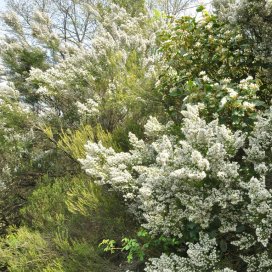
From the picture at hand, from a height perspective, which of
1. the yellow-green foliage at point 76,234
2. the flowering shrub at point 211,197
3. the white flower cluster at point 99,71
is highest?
the white flower cluster at point 99,71

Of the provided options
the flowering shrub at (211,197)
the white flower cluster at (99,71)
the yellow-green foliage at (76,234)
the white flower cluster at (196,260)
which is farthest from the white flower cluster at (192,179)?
the white flower cluster at (99,71)

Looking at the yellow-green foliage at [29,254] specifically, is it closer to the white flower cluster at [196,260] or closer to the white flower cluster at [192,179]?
the white flower cluster at [192,179]

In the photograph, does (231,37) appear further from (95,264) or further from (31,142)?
(31,142)

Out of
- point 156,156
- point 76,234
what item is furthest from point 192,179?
point 76,234

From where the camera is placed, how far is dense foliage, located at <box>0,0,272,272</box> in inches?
104

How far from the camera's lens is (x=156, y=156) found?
145 inches

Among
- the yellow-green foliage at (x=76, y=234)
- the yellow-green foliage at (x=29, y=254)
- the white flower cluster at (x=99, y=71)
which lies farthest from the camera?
the white flower cluster at (x=99, y=71)

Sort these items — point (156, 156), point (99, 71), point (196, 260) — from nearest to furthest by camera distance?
point (196, 260) < point (156, 156) < point (99, 71)

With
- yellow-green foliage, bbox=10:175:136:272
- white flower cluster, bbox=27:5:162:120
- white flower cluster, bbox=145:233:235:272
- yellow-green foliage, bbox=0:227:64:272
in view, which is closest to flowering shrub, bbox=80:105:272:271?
white flower cluster, bbox=145:233:235:272

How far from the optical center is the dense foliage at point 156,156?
2.64m

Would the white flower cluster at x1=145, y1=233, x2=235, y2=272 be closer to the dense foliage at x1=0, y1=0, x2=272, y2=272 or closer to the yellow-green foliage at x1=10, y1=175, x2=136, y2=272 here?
the dense foliage at x1=0, y1=0, x2=272, y2=272

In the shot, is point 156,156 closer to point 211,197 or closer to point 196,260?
point 211,197

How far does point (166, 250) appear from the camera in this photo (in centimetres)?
305

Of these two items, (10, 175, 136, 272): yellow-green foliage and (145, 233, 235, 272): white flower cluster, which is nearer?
(145, 233, 235, 272): white flower cluster
